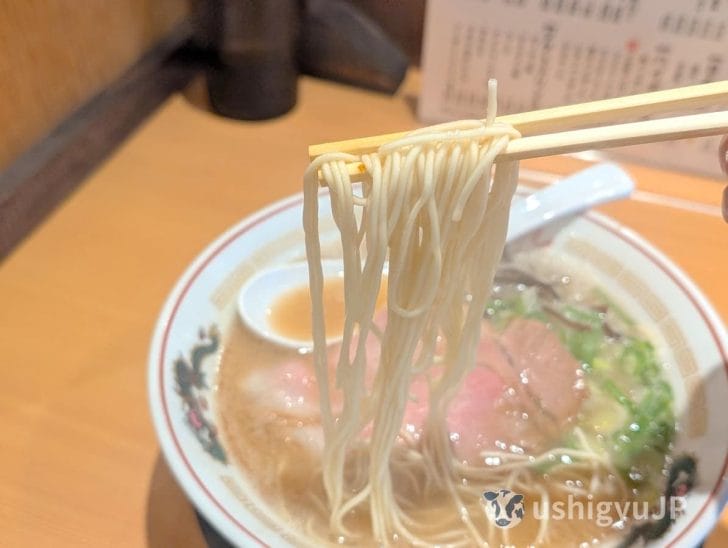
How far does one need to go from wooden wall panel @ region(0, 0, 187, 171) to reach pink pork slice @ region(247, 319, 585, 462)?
0.60 meters

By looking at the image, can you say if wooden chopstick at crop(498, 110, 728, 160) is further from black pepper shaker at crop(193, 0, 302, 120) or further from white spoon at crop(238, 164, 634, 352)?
black pepper shaker at crop(193, 0, 302, 120)

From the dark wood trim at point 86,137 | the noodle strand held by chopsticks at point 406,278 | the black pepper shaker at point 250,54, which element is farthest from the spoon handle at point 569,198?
the dark wood trim at point 86,137

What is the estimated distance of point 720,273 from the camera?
1104mm

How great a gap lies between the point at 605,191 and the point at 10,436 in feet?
2.73

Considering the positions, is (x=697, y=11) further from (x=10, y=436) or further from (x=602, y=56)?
(x=10, y=436)

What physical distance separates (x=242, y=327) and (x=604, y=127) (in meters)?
0.52

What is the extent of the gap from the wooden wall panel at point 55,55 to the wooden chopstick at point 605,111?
27.9 inches

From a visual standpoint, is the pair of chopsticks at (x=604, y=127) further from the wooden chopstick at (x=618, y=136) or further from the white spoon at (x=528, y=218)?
the white spoon at (x=528, y=218)

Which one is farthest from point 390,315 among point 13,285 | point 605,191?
point 13,285

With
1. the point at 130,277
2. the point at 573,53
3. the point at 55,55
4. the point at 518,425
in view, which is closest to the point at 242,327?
the point at 130,277

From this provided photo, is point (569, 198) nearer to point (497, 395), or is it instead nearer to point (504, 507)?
point (497, 395)

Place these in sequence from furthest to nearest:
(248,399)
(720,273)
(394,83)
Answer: (394,83) → (720,273) → (248,399)

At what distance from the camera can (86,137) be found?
1.21 metres

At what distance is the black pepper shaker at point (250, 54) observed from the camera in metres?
1.26
